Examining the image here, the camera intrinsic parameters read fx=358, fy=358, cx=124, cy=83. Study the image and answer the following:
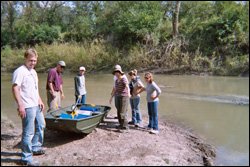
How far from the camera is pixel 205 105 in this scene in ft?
38.8

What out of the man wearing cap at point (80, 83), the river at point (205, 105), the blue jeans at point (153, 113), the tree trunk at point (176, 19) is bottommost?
the river at point (205, 105)

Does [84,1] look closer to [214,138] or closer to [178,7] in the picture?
[178,7]

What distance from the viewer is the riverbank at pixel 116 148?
5.96m

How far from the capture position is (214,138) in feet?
26.6

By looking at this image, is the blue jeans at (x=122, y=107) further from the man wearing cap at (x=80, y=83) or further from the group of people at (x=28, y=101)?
the group of people at (x=28, y=101)

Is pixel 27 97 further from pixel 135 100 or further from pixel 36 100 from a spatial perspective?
pixel 135 100

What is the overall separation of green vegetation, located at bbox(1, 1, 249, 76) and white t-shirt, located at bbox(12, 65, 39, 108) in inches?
637

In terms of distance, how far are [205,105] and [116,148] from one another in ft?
19.3

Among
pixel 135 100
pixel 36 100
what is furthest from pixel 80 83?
pixel 36 100

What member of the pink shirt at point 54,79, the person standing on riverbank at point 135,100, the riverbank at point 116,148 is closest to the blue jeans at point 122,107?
the riverbank at point 116,148

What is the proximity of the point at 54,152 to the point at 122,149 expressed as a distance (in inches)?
48.5

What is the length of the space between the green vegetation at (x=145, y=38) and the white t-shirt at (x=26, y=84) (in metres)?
16.2

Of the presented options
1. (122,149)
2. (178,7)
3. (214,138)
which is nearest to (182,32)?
(178,7)

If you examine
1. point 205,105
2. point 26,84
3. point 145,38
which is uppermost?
point 145,38
